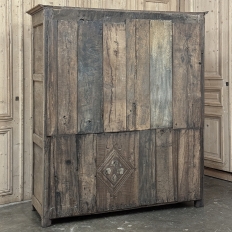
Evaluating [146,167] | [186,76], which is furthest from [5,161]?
[186,76]

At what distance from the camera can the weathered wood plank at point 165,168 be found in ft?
14.0

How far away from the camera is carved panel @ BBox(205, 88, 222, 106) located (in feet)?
18.1

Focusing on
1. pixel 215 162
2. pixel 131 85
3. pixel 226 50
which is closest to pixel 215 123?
pixel 215 162

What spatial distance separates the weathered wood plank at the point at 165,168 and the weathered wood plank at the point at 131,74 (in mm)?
299

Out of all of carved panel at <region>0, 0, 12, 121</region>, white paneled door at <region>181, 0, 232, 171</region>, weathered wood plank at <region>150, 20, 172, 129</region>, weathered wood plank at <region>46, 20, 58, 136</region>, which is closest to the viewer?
weathered wood plank at <region>46, 20, 58, 136</region>

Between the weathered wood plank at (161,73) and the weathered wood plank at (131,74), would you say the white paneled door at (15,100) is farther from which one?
the weathered wood plank at (161,73)

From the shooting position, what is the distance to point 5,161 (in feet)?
14.8

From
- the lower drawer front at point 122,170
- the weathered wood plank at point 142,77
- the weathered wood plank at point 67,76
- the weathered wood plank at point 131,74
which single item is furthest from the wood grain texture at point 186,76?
the weathered wood plank at point 67,76

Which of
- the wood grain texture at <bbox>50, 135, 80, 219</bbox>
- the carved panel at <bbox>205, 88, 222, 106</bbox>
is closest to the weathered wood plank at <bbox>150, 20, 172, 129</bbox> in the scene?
the wood grain texture at <bbox>50, 135, 80, 219</bbox>

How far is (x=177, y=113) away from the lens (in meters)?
4.27

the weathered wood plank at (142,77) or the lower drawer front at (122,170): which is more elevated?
the weathered wood plank at (142,77)

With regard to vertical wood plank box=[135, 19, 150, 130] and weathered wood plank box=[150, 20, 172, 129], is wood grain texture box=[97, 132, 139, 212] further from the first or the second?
weathered wood plank box=[150, 20, 172, 129]

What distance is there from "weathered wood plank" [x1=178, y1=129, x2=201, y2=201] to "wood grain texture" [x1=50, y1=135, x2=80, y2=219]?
Answer: 101cm

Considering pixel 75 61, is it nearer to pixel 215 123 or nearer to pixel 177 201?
pixel 177 201
